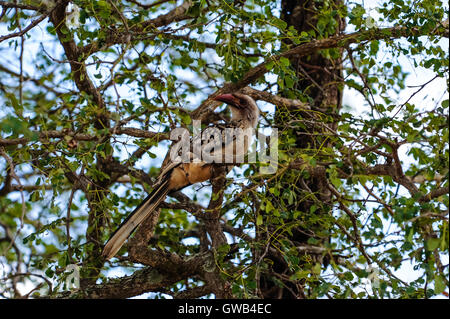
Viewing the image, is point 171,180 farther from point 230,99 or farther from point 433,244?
point 433,244

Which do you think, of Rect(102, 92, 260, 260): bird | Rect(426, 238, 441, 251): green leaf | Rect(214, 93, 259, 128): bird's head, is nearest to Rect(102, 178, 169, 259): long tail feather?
Rect(102, 92, 260, 260): bird

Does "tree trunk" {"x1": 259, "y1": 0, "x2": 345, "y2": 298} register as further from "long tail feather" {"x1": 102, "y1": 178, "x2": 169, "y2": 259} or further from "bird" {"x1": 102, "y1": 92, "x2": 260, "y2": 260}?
"long tail feather" {"x1": 102, "y1": 178, "x2": 169, "y2": 259}

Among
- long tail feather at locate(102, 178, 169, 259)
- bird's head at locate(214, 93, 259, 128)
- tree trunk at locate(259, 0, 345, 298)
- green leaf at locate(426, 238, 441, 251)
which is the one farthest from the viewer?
tree trunk at locate(259, 0, 345, 298)

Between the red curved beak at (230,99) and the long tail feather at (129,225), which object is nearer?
the long tail feather at (129,225)

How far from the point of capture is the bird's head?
11.7 feet

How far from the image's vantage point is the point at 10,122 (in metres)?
2.38

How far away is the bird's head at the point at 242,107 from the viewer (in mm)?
3580

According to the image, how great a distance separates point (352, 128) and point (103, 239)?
1806 millimetres

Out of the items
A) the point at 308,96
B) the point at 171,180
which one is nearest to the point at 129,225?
the point at 171,180

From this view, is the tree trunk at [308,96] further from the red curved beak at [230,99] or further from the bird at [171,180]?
the bird at [171,180]

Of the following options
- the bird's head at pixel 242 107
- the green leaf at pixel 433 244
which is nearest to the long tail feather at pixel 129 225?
the bird's head at pixel 242 107

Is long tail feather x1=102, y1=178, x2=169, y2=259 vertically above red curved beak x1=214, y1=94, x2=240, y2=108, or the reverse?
red curved beak x1=214, y1=94, x2=240, y2=108
